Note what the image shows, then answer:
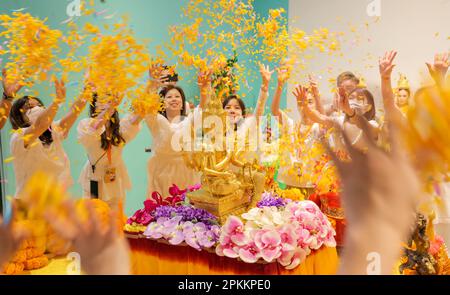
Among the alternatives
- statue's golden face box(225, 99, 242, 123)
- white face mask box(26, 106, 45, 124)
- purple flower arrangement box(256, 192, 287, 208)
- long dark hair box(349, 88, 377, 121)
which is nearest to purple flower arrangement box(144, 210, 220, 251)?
purple flower arrangement box(256, 192, 287, 208)

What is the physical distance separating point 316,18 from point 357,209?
2943 millimetres

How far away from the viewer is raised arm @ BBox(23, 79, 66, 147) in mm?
1695

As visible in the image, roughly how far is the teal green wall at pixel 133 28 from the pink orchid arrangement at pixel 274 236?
70cm

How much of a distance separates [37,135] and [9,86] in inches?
9.8

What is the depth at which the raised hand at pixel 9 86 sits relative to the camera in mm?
1598

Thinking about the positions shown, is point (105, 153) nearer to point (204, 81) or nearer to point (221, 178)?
point (204, 81)

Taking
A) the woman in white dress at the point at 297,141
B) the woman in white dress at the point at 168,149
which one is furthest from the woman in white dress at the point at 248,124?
the woman in white dress at the point at 168,149

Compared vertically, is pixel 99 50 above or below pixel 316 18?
below

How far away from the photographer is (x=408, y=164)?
2.39ft

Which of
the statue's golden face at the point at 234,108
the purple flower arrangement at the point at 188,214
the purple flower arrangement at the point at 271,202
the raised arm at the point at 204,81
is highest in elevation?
the raised arm at the point at 204,81

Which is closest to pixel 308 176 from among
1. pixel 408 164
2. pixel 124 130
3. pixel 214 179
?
pixel 214 179

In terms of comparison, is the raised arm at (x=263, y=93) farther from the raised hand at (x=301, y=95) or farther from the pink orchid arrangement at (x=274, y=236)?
the pink orchid arrangement at (x=274, y=236)

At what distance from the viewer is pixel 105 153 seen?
8.97 ft
